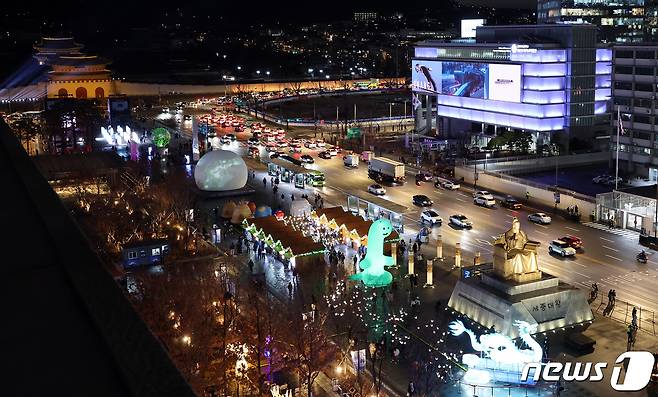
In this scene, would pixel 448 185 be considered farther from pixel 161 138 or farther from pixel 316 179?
pixel 161 138

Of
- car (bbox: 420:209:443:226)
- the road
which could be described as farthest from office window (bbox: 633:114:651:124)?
car (bbox: 420:209:443:226)

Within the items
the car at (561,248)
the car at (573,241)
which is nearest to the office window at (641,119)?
the car at (573,241)

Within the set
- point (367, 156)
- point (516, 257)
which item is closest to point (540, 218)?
point (516, 257)

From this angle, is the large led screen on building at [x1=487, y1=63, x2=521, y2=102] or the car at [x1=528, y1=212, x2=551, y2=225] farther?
the large led screen on building at [x1=487, y1=63, x2=521, y2=102]

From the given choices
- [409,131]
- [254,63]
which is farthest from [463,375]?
[254,63]

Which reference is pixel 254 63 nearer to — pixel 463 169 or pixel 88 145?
pixel 88 145

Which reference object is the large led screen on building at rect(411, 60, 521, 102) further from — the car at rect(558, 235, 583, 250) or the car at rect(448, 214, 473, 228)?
the car at rect(558, 235, 583, 250)
